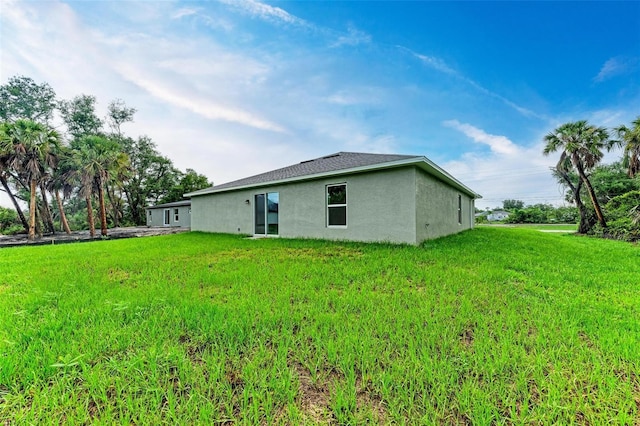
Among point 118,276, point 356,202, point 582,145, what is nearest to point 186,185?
point 356,202

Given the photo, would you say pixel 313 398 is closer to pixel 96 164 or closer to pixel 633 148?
pixel 633 148

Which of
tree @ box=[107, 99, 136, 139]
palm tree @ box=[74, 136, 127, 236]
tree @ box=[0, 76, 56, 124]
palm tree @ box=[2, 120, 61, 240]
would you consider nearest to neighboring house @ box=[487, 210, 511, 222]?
palm tree @ box=[74, 136, 127, 236]

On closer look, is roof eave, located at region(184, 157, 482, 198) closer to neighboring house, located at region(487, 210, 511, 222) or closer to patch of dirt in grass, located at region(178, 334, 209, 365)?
patch of dirt in grass, located at region(178, 334, 209, 365)

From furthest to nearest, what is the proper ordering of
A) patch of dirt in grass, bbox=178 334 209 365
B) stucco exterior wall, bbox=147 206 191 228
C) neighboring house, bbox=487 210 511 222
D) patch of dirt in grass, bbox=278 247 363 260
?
1. neighboring house, bbox=487 210 511 222
2. stucco exterior wall, bbox=147 206 191 228
3. patch of dirt in grass, bbox=278 247 363 260
4. patch of dirt in grass, bbox=178 334 209 365

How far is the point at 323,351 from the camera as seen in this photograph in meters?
2.14

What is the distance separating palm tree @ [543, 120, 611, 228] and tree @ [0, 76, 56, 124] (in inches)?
1562

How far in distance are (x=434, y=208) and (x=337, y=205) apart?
135 inches

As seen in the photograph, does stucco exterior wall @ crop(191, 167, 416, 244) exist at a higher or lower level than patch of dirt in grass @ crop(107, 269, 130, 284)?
higher

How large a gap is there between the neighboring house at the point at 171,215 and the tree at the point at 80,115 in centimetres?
998

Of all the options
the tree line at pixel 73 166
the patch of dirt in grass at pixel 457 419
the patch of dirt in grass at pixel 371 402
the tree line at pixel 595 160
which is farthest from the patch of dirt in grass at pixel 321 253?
the tree line at pixel 73 166

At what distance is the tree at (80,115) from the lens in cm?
2514

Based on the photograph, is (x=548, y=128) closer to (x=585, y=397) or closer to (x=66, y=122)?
(x=585, y=397)

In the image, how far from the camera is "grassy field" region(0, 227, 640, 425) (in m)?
1.56

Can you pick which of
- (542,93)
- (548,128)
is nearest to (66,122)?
(542,93)
